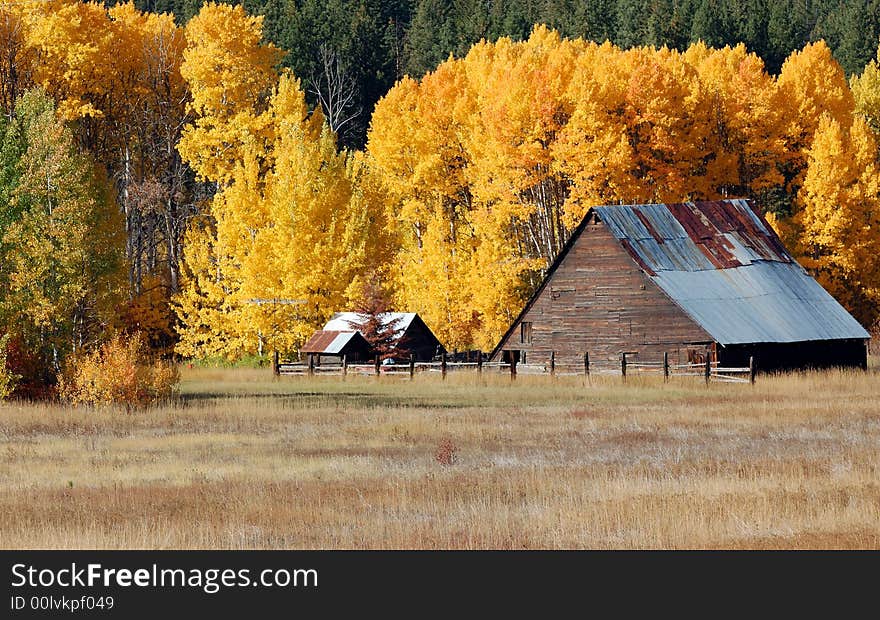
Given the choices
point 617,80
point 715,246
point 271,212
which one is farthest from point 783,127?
point 271,212

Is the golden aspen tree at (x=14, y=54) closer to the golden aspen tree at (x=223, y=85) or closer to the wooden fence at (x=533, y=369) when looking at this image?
the golden aspen tree at (x=223, y=85)

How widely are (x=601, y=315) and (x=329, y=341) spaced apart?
11003 mm

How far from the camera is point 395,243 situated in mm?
81750

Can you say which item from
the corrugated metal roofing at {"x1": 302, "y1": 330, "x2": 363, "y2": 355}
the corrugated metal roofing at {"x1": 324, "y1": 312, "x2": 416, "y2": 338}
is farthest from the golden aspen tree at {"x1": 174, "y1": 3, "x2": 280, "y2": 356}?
the corrugated metal roofing at {"x1": 324, "y1": 312, "x2": 416, "y2": 338}

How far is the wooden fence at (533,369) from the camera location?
57.4m

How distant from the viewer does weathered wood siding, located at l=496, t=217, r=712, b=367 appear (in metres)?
61.8

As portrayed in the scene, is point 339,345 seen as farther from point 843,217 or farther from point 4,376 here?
point 843,217

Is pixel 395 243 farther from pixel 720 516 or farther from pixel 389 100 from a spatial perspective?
pixel 720 516

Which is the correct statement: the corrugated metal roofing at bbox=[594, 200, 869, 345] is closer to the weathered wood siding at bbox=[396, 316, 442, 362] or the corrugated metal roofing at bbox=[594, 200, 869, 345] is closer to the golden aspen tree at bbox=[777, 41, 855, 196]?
the weathered wood siding at bbox=[396, 316, 442, 362]

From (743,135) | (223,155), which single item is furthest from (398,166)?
(743,135)

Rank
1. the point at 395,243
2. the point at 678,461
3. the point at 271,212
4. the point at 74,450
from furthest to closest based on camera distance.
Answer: the point at 395,243, the point at 271,212, the point at 74,450, the point at 678,461

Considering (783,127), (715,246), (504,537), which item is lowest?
(504,537)

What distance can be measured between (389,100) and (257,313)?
2626 cm

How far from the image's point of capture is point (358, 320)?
6738 centimetres
